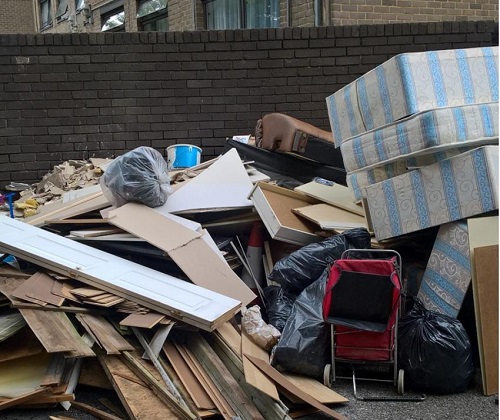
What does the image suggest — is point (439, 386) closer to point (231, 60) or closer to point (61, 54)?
point (231, 60)

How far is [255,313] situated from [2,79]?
507 centimetres

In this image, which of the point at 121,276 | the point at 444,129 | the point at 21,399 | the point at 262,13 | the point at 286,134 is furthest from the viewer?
the point at 262,13

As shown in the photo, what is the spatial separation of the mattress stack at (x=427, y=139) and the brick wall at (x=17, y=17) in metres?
20.9

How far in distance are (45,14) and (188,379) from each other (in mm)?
20013

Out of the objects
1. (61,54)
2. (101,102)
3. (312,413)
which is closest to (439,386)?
Answer: (312,413)

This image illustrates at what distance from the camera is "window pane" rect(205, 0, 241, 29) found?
9.79m

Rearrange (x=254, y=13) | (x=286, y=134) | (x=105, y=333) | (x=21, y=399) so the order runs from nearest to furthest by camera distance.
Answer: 1. (x=21, y=399)
2. (x=105, y=333)
3. (x=286, y=134)
4. (x=254, y=13)

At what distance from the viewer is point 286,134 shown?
5570 millimetres

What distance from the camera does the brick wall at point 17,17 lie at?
2144 cm

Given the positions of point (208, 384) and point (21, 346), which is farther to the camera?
point (21, 346)

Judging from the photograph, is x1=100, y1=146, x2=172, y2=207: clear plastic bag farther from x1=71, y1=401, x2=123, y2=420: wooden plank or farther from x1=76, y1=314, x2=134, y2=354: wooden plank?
x1=71, y1=401, x2=123, y2=420: wooden plank

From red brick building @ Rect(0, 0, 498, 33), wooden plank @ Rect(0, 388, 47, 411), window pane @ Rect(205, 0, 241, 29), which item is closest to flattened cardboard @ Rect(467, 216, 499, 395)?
wooden plank @ Rect(0, 388, 47, 411)

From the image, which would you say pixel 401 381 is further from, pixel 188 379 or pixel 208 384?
pixel 188 379

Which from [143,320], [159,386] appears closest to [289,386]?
[159,386]
